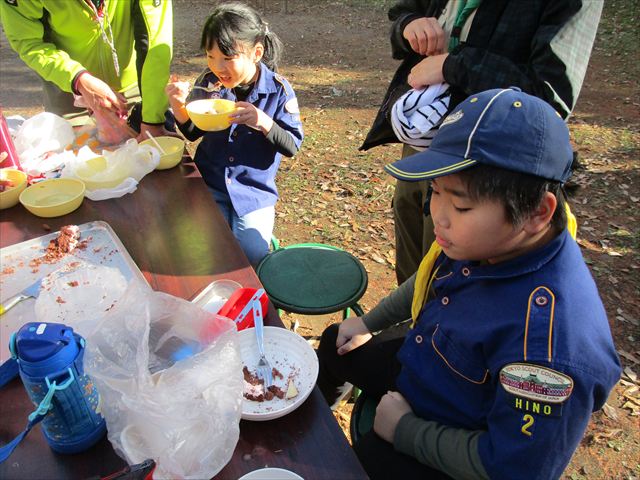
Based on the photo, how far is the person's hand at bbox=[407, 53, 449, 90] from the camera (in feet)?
6.59

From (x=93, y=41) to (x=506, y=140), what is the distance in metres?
2.80

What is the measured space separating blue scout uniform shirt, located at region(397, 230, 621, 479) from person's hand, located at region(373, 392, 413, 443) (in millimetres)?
67

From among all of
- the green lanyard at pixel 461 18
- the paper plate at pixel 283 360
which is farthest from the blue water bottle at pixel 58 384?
the green lanyard at pixel 461 18

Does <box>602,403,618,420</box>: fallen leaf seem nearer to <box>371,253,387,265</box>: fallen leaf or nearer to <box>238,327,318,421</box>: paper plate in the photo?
<box>371,253,387,265</box>: fallen leaf

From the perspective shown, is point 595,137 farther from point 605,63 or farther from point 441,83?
point 441,83

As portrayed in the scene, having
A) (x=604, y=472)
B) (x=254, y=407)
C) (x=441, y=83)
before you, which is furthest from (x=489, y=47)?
(x=604, y=472)

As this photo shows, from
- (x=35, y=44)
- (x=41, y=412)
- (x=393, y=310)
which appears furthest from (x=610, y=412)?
(x=35, y=44)

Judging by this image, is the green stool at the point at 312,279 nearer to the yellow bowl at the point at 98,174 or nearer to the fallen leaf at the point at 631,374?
the yellow bowl at the point at 98,174

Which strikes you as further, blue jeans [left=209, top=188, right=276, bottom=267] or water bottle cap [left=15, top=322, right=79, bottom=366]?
blue jeans [left=209, top=188, right=276, bottom=267]

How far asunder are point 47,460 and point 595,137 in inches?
260

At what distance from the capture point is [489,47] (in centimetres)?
195

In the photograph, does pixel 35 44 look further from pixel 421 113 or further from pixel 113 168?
pixel 421 113

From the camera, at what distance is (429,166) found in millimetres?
1371

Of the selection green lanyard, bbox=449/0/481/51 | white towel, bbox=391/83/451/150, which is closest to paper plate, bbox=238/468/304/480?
white towel, bbox=391/83/451/150
